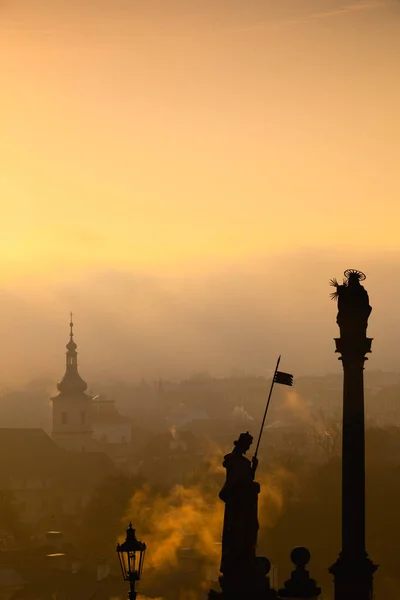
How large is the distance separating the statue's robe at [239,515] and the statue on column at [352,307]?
13.9ft

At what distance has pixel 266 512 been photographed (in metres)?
107

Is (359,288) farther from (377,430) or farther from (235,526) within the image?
(377,430)

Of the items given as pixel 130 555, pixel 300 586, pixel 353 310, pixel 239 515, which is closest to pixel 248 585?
pixel 300 586

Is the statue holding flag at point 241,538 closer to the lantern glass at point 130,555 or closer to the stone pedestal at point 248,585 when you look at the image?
the stone pedestal at point 248,585

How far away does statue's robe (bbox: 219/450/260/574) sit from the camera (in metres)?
28.8

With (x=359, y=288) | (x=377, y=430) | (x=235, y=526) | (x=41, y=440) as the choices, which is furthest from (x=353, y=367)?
(x=41, y=440)

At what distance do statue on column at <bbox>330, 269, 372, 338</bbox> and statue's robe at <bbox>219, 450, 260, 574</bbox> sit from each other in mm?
4250

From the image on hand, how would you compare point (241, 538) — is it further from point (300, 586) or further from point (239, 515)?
point (300, 586)

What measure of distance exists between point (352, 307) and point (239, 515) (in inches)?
A: 210

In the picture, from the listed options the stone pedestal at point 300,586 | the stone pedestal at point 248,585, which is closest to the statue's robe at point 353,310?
the stone pedestal at point 300,586

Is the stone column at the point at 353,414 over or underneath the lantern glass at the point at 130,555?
over

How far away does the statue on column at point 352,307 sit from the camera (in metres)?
32.4

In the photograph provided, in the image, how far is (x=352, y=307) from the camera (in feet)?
107

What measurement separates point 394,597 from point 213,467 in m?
87.6
